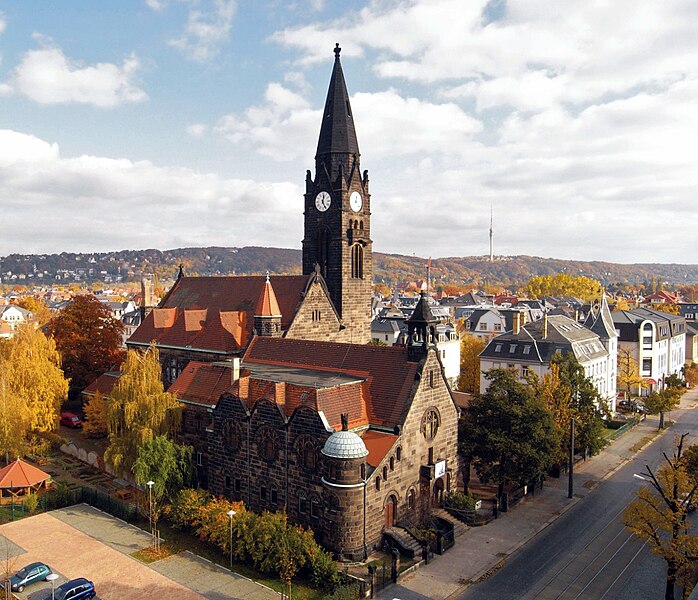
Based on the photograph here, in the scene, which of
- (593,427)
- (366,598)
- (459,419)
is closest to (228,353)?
(459,419)

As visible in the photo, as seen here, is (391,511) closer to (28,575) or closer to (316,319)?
(28,575)

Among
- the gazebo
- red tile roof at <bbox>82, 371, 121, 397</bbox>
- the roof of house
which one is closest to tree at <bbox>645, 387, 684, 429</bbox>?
the roof of house

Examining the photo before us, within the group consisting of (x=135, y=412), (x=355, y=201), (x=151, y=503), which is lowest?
(x=151, y=503)

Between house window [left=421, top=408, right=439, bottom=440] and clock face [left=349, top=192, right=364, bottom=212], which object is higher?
clock face [left=349, top=192, right=364, bottom=212]

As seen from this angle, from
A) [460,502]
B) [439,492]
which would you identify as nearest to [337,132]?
[439,492]

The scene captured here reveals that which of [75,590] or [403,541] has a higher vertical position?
[75,590]

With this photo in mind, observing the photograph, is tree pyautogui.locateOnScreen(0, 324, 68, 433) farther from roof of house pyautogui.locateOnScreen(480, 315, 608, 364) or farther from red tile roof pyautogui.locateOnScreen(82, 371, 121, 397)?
roof of house pyautogui.locateOnScreen(480, 315, 608, 364)
